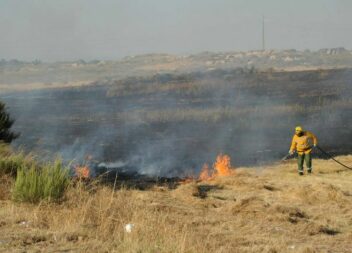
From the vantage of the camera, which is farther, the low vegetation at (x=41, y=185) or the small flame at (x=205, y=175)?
the small flame at (x=205, y=175)

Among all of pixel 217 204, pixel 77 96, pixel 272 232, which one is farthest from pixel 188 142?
pixel 77 96

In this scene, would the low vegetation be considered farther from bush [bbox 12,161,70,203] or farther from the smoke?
the smoke

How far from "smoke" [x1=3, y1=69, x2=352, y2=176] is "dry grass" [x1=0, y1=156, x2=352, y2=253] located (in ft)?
17.4

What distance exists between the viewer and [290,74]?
222ft

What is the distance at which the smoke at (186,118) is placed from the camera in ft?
92.8

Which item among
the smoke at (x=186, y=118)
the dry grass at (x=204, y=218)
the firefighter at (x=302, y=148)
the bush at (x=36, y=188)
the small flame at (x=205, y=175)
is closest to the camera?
the dry grass at (x=204, y=218)

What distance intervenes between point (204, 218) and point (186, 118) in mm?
31523

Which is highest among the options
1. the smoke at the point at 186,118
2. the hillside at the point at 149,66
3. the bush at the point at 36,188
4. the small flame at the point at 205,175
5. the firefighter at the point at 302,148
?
the bush at the point at 36,188

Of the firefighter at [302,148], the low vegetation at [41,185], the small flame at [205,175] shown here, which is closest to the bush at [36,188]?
the low vegetation at [41,185]

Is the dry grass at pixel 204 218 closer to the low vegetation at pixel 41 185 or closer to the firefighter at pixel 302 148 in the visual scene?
the low vegetation at pixel 41 185

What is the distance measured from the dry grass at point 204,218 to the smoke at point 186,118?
530 centimetres

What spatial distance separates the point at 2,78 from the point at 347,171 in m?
97.4

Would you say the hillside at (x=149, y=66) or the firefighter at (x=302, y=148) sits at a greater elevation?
the firefighter at (x=302, y=148)

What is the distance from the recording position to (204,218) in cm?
1194
